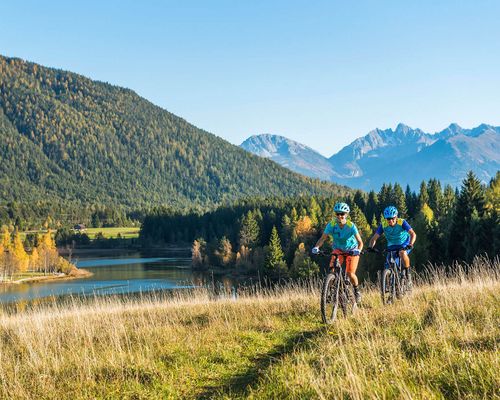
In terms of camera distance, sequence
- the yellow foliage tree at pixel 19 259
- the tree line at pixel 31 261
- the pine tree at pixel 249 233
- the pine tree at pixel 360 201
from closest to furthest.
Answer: the tree line at pixel 31 261, the yellow foliage tree at pixel 19 259, the pine tree at pixel 360 201, the pine tree at pixel 249 233

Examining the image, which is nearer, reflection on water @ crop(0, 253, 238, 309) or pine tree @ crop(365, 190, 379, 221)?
reflection on water @ crop(0, 253, 238, 309)

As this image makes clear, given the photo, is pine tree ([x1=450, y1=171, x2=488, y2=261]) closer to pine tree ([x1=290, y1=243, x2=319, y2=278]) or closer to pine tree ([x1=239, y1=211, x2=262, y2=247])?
pine tree ([x1=290, y1=243, x2=319, y2=278])

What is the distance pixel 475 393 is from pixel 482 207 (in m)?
57.2

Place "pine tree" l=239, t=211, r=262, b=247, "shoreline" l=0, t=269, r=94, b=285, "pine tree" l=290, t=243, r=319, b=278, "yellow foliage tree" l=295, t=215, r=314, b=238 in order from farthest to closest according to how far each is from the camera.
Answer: "pine tree" l=239, t=211, r=262, b=247 → "yellow foliage tree" l=295, t=215, r=314, b=238 → "shoreline" l=0, t=269, r=94, b=285 → "pine tree" l=290, t=243, r=319, b=278

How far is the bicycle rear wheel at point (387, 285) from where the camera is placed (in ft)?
39.9

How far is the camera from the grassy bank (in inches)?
225

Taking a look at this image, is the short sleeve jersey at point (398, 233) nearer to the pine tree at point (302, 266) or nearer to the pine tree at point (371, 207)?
the pine tree at point (302, 266)

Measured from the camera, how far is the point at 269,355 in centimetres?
841

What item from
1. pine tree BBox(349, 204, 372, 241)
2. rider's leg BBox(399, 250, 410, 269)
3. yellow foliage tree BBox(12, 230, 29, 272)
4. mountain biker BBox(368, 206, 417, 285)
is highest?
mountain biker BBox(368, 206, 417, 285)

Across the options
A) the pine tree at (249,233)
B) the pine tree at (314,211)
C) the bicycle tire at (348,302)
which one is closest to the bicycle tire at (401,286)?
the bicycle tire at (348,302)

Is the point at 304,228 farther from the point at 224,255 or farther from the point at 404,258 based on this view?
the point at 404,258

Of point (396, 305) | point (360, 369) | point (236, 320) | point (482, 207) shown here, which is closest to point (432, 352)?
point (360, 369)

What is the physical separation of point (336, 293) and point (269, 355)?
274 centimetres

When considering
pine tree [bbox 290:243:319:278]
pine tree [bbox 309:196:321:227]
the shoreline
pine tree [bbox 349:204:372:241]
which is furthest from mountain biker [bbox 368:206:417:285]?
the shoreline
